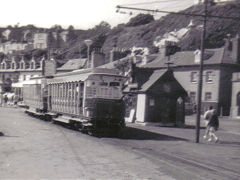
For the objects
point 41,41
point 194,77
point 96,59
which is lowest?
point 194,77

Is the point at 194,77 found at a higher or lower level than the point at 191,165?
higher

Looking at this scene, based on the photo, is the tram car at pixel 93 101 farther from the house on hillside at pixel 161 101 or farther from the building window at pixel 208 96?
the building window at pixel 208 96

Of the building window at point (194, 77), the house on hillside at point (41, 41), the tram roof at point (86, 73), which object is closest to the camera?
the tram roof at point (86, 73)

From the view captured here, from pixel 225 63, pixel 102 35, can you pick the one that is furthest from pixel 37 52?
pixel 225 63

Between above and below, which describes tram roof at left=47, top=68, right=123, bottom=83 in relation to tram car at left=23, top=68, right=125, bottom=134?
above

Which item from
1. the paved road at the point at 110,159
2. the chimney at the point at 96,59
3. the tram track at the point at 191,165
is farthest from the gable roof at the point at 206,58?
the tram track at the point at 191,165

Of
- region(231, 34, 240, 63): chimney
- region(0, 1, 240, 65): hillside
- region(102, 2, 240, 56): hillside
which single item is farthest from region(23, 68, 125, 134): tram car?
region(102, 2, 240, 56): hillside

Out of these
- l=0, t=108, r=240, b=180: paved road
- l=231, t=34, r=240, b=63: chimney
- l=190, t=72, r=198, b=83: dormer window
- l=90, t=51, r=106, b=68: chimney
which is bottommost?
l=0, t=108, r=240, b=180: paved road

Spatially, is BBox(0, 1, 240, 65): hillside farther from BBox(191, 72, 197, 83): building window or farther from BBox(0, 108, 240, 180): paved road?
BBox(0, 108, 240, 180): paved road

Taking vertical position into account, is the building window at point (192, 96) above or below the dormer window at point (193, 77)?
below

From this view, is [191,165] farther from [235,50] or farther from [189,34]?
[189,34]

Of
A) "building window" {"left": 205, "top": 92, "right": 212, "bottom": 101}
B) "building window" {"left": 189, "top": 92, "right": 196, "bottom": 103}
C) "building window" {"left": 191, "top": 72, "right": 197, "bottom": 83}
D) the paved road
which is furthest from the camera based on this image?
"building window" {"left": 189, "top": 92, "right": 196, "bottom": 103}

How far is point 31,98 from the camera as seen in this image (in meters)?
31.9

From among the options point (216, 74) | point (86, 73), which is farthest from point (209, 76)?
point (86, 73)
